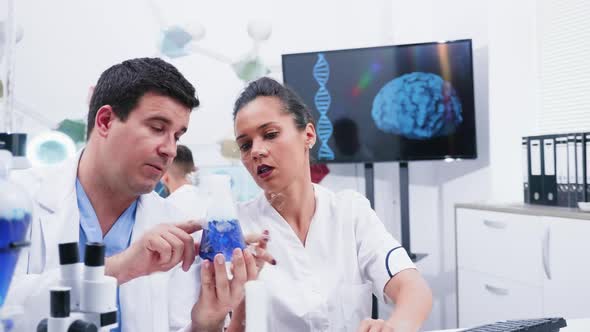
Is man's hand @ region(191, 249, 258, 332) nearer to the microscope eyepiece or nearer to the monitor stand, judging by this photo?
the microscope eyepiece

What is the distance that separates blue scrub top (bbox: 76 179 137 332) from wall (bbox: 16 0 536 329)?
72.5 inches

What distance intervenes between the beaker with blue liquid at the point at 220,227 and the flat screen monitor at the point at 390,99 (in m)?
2.27

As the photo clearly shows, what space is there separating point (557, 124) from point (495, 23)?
2.07 ft

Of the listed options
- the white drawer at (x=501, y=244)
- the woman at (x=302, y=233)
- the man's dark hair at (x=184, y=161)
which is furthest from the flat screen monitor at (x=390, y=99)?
the woman at (x=302, y=233)

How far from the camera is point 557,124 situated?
2.94 metres

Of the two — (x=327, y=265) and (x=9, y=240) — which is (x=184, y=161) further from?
(x=9, y=240)

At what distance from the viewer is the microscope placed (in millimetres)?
564

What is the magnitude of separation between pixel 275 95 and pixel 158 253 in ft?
2.45

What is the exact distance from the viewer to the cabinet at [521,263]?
204cm

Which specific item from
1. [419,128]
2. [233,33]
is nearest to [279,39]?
[233,33]

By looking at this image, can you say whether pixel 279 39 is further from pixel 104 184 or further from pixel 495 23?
pixel 104 184

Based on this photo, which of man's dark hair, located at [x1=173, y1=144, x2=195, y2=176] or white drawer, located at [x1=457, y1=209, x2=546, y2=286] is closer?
white drawer, located at [x1=457, y1=209, x2=546, y2=286]

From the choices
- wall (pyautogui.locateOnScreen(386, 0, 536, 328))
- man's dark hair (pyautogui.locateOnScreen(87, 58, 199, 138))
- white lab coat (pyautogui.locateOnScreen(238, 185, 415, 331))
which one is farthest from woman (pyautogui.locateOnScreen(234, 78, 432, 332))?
wall (pyautogui.locateOnScreen(386, 0, 536, 328))

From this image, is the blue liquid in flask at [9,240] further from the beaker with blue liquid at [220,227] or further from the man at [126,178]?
the man at [126,178]
